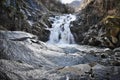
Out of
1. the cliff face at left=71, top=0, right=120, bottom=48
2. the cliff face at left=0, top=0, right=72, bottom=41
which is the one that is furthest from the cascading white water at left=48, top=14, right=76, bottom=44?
the cliff face at left=71, top=0, right=120, bottom=48

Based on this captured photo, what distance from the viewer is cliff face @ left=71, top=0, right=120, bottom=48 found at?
30.8m

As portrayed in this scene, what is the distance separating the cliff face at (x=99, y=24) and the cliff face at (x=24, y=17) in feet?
20.4

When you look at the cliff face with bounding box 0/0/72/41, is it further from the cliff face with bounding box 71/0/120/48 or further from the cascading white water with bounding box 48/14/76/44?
the cliff face with bounding box 71/0/120/48

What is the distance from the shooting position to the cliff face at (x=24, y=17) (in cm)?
2822

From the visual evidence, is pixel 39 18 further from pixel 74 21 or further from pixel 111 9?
pixel 111 9

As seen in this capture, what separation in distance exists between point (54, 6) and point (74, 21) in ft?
60.2

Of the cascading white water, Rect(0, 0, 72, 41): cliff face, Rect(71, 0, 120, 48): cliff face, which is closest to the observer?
Rect(0, 0, 72, 41): cliff face

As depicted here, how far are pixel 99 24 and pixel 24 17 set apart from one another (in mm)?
12484

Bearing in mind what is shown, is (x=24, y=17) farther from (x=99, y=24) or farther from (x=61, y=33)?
(x=99, y=24)

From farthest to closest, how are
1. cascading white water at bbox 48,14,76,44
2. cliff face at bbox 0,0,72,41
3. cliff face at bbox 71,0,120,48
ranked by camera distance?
cascading white water at bbox 48,14,76,44 < cliff face at bbox 71,0,120,48 < cliff face at bbox 0,0,72,41

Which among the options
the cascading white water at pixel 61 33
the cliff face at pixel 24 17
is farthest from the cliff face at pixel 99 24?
the cliff face at pixel 24 17

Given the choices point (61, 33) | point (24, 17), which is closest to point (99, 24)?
point (61, 33)

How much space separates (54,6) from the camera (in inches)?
2242

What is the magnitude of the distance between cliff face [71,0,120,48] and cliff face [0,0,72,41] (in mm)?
6216
